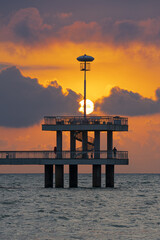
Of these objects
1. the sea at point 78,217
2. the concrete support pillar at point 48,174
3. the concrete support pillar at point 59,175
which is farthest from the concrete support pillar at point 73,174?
the sea at point 78,217

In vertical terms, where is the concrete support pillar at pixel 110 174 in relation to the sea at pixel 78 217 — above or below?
above

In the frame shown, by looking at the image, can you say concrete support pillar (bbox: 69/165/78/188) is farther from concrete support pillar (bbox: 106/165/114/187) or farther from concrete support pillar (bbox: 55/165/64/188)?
concrete support pillar (bbox: 106/165/114/187)

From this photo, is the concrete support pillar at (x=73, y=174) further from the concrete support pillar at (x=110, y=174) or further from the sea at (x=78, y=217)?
the sea at (x=78, y=217)

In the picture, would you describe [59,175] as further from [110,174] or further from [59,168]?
[110,174]

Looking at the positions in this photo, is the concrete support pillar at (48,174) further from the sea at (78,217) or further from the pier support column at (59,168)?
the sea at (78,217)

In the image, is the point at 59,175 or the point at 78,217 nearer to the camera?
the point at 78,217

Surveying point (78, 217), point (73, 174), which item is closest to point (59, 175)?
point (73, 174)

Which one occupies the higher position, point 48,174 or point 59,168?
point 59,168

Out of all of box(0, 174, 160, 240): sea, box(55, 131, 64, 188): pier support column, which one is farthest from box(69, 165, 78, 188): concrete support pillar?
box(0, 174, 160, 240): sea

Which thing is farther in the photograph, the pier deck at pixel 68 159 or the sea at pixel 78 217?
the pier deck at pixel 68 159

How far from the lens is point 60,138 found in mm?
99812

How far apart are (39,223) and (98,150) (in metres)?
36.8

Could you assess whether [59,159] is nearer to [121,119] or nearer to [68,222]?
[121,119]

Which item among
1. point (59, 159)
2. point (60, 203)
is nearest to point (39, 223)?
point (60, 203)
